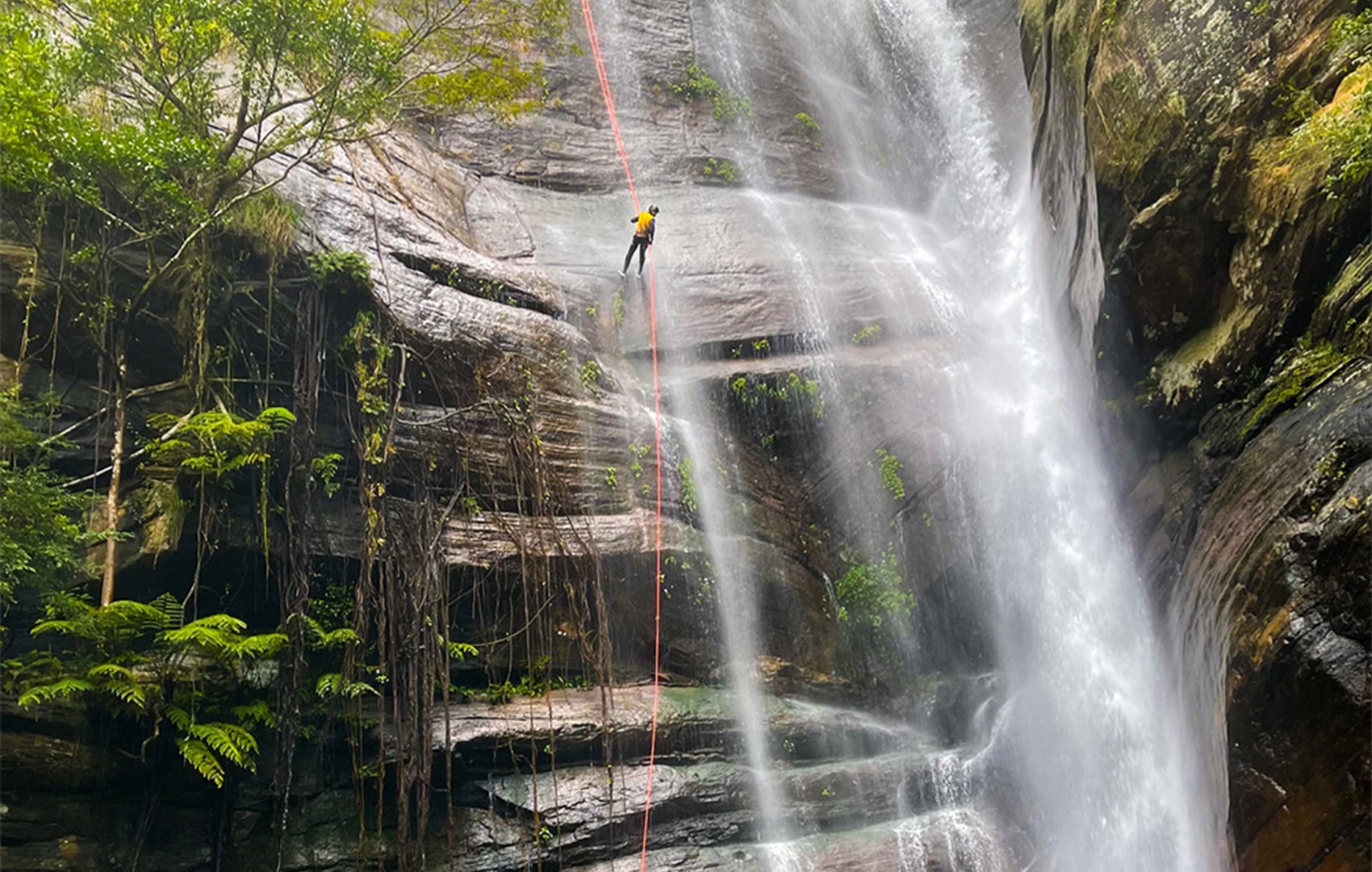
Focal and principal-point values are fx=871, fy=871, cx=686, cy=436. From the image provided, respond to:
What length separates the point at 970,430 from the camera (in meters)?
10.9

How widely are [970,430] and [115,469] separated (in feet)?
29.5

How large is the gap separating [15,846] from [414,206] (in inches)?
279

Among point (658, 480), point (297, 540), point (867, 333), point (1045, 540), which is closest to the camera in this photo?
point (297, 540)

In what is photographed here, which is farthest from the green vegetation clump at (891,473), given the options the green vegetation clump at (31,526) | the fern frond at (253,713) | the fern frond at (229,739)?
the green vegetation clump at (31,526)

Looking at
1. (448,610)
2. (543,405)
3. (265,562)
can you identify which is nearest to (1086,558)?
(543,405)

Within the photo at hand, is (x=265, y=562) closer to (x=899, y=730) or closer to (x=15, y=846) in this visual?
(x=15, y=846)

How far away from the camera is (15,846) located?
5.57 metres

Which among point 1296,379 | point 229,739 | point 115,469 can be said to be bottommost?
point 229,739

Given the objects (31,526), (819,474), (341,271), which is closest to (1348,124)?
(819,474)

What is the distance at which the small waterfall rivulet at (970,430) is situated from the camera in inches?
307

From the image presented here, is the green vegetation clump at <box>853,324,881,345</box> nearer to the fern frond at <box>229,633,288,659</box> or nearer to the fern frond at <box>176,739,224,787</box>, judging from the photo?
the fern frond at <box>229,633,288,659</box>

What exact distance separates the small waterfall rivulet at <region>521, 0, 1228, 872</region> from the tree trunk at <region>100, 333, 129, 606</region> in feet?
17.5

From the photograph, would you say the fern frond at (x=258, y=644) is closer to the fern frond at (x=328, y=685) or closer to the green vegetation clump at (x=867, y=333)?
the fern frond at (x=328, y=685)

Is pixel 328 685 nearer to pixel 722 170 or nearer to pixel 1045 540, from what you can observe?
pixel 1045 540
